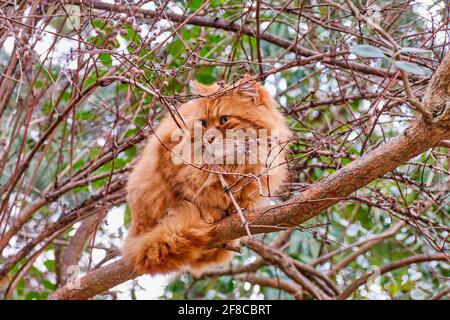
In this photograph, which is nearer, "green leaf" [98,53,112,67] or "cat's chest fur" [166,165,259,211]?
"green leaf" [98,53,112,67]

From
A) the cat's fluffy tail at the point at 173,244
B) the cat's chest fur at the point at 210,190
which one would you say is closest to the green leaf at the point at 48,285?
the cat's fluffy tail at the point at 173,244

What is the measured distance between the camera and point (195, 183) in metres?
3.25

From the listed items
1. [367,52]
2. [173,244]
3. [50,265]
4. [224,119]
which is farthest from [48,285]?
[367,52]

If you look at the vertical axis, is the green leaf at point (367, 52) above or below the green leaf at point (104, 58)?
below

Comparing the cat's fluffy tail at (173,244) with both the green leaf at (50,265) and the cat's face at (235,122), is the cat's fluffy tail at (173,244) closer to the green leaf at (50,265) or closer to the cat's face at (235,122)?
the cat's face at (235,122)

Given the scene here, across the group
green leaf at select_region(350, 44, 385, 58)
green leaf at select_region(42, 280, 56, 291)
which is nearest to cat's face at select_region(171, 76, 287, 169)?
green leaf at select_region(350, 44, 385, 58)

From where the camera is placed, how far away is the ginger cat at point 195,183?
10.2ft

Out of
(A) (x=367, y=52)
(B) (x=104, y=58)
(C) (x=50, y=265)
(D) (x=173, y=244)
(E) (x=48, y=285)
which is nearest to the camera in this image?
(A) (x=367, y=52)

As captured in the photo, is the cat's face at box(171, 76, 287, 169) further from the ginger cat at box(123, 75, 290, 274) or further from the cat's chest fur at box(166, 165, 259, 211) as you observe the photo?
the cat's chest fur at box(166, 165, 259, 211)

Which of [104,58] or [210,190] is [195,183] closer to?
[210,190]

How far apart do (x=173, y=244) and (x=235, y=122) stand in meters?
0.78

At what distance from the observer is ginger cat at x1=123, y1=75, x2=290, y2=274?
122 inches

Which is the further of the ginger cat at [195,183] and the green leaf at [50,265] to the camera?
the green leaf at [50,265]

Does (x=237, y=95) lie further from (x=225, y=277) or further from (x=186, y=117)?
(x=225, y=277)
